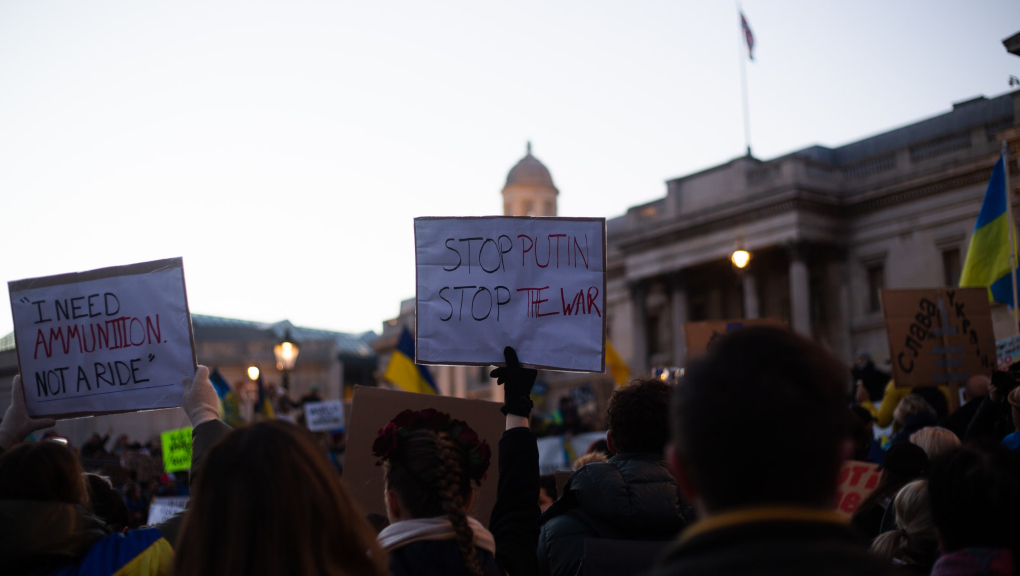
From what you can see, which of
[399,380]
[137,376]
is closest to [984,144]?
[399,380]

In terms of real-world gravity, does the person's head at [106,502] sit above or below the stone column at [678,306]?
below

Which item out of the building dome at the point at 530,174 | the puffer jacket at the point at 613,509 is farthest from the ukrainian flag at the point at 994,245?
the building dome at the point at 530,174

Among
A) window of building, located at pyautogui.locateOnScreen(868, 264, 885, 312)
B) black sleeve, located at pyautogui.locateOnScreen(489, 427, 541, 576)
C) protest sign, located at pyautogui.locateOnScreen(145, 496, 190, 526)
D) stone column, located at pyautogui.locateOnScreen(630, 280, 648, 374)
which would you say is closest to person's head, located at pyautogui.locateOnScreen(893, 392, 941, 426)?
black sleeve, located at pyautogui.locateOnScreen(489, 427, 541, 576)

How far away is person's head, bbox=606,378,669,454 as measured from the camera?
3.92m

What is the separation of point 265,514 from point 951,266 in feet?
112

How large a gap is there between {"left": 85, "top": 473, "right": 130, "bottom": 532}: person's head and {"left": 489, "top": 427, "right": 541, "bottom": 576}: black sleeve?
6.94ft

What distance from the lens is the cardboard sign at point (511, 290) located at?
4.96 meters

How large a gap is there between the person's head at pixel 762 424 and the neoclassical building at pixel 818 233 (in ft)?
104

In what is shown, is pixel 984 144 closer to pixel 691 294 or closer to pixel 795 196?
pixel 795 196

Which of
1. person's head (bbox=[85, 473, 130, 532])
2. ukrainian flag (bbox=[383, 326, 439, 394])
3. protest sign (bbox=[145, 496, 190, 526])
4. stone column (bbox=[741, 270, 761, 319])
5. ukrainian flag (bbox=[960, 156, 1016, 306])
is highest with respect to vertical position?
stone column (bbox=[741, 270, 761, 319])

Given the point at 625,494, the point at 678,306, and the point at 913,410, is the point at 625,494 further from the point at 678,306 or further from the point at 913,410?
the point at 678,306

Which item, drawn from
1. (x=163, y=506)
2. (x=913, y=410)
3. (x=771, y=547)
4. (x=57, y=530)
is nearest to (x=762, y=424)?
(x=771, y=547)

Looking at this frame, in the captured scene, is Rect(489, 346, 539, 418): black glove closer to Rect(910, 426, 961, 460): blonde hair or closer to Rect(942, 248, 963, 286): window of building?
Rect(910, 426, 961, 460): blonde hair

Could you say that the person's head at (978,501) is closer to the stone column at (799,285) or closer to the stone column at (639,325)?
the stone column at (799,285)
